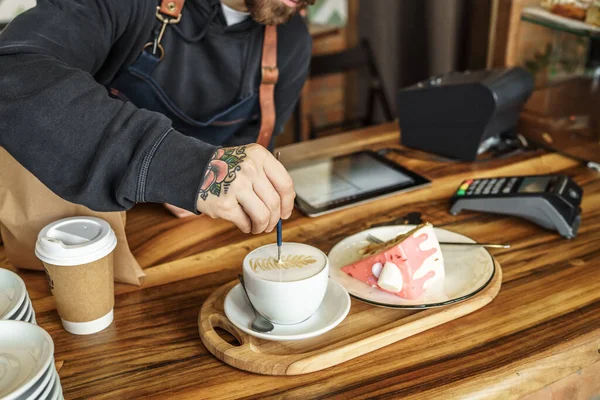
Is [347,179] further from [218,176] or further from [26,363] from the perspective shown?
[26,363]

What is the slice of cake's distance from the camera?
0.97 meters

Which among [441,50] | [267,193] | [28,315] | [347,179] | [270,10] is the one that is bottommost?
[441,50]

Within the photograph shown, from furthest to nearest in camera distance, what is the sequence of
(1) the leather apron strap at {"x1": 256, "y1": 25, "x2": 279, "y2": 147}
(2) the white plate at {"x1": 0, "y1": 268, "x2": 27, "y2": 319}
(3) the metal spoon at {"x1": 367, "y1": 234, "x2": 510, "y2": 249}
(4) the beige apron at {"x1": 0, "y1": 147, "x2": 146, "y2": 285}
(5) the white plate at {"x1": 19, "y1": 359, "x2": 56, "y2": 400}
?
(1) the leather apron strap at {"x1": 256, "y1": 25, "x2": 279, "y2": 147} → (3) the metal spoon at {"x1": 367, "y1": 234, "x2": 510, "y2": 249} → (4) the beige apron at {"x1": 0, "y1": 147, "x2": 146, "y2": 285} → (2) the white plate at {"x1": 0, "y1": 268, "x2": 27, "y2": 319} → (5) the white plate at {"x1": 19, "y1": 359, "x2": 56, "y2": 400}

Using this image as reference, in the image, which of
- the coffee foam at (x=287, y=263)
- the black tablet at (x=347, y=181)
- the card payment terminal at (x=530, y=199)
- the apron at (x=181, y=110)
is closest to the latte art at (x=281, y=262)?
the coffee foam at (x=287, y=263)

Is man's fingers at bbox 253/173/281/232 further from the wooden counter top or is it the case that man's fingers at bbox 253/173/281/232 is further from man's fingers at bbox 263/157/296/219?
the wooden counter top

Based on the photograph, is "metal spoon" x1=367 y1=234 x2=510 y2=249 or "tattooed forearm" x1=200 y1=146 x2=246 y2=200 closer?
"tattooed forearm" x1=200 y1=146 x2=246 y2=200

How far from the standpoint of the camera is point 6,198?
3.28 feet

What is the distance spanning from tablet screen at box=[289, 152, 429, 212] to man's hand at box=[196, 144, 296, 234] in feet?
1.31

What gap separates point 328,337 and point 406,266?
0.17m

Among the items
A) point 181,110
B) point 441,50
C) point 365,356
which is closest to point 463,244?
point 365,356

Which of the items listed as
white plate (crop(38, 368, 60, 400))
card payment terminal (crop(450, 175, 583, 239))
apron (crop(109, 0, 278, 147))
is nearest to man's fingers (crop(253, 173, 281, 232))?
white plate (crop(38, 368, 60, 400))

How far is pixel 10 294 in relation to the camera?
83 cm

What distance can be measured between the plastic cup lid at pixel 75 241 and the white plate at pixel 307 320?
202mm

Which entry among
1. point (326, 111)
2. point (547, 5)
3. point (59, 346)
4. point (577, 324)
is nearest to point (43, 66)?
point (59, 346)
